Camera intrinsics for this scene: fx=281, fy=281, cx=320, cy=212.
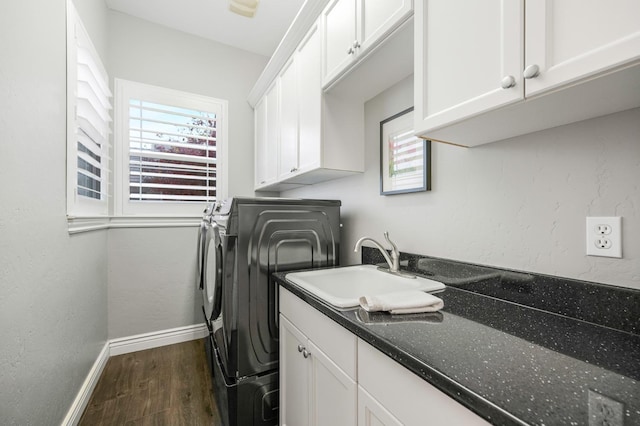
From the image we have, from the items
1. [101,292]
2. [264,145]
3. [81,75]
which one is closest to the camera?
[81,75]

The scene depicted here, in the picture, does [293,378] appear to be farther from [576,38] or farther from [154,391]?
[576,38]

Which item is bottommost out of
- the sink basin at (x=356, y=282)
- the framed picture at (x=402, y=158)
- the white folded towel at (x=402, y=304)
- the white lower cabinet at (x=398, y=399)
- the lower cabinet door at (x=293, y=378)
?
the lower cabinet door at (x=293, y=378)

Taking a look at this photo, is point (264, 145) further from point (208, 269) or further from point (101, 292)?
point (101, 292)

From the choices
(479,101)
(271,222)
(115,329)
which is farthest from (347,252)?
(115,329)

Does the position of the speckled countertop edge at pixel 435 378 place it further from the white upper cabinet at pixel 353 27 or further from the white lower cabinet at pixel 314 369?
the white upper cabinet at pixel 353 27

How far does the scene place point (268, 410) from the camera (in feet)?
4.89

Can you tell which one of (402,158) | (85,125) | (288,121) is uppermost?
(288,121)

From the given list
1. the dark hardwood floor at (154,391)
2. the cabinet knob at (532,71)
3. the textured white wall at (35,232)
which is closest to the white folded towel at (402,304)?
the cabinet knob at (532,71)

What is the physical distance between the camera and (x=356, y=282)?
146 centimetres

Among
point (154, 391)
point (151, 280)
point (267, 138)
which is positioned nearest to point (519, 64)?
point (267, 138)

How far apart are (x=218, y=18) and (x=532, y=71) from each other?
2.69 m

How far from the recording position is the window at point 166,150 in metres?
2.49

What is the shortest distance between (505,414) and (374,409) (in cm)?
41

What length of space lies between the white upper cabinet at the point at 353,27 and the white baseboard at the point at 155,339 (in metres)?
2.23
